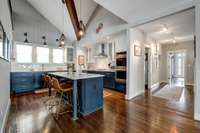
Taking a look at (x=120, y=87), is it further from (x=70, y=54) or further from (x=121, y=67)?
(x=70, y=54)

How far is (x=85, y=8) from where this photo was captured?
5.57 meters

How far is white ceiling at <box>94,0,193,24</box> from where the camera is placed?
9.48ft

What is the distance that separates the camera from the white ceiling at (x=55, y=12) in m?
4.84

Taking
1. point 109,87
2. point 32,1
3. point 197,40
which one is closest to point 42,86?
point 109,87

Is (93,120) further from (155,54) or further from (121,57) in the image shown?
(155,54)

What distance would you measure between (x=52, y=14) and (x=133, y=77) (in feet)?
15.5

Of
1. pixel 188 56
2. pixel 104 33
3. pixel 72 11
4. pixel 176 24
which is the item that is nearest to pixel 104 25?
pixel 104 33

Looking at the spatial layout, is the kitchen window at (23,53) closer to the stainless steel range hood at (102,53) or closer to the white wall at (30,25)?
the white wall at (30,25)

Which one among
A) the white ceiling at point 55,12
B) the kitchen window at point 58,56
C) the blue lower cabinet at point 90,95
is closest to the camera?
the blue lower cabinet at point 90,95

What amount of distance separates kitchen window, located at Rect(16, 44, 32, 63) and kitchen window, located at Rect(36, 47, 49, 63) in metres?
0.35

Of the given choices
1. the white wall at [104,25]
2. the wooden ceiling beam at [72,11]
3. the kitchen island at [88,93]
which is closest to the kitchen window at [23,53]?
the wooden ceiling beam at [72,11]

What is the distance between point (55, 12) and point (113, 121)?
5.15 m

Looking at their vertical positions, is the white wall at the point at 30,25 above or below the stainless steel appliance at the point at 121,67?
above

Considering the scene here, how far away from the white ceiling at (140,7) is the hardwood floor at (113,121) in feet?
8.64
